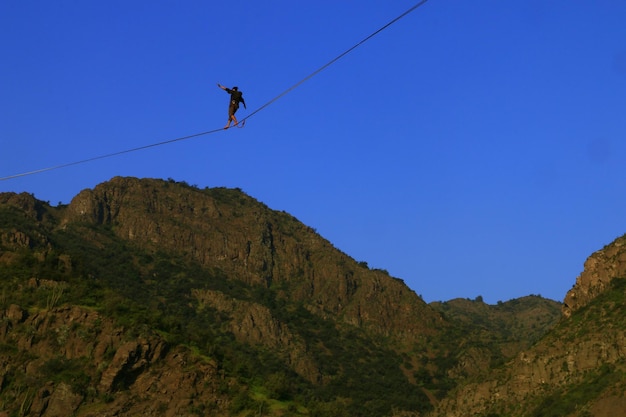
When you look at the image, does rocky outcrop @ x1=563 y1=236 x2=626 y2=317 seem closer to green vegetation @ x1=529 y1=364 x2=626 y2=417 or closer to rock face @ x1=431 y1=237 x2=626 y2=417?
rock face @ x1=431 y1=237 x2=626 y2=417

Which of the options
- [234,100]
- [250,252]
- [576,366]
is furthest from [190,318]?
[234,100]

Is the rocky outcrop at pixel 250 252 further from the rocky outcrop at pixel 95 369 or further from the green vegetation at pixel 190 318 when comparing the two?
the rocky outcrop at pixel 95 369

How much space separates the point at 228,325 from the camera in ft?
430

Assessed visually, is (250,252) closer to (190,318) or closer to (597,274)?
(190,318)

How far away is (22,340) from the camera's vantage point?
→ 210 ft

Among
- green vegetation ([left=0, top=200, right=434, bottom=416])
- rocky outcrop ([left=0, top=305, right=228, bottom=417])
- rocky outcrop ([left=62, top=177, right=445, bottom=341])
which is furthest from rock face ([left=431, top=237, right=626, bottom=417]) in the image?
rocky outcrop ([left=62, top=177, right=445, bottom=341])

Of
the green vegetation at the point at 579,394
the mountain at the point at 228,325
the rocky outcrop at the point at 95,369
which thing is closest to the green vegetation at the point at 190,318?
the mountain at the point at 228,325

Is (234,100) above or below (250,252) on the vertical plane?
below

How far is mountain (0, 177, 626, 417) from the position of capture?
204ft

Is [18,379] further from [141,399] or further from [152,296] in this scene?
[152,296]

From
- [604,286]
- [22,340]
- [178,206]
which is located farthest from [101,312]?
[178,206]

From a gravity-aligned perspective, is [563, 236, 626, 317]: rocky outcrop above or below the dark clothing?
above

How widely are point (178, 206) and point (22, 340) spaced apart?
96.7m

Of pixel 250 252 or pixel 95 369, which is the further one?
pixel 250 252
